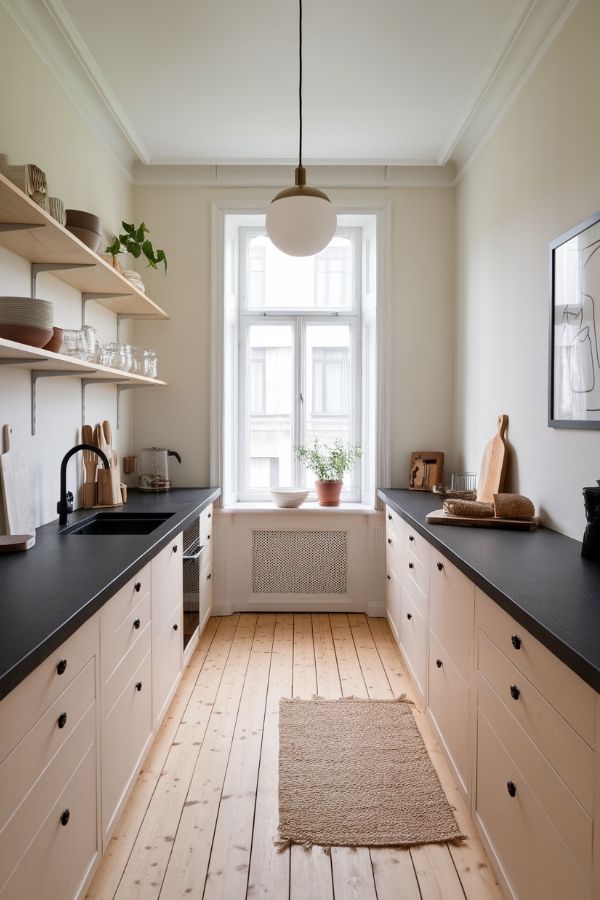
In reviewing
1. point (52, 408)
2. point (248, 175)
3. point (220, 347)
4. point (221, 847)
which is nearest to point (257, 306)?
point (220, 347)

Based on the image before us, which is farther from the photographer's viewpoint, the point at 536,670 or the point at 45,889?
the point at 536,670

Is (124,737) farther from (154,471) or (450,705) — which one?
(154,471)

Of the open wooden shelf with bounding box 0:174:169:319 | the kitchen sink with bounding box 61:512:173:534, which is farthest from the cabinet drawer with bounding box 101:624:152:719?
the open wooden shelf with bounding box 0:174:169:319

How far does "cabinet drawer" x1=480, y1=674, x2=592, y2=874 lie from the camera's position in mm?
1127

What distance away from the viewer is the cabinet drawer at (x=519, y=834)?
1206 mm

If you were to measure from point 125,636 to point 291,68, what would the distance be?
103 inches

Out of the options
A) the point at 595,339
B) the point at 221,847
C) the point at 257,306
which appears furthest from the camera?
the point at 257,306

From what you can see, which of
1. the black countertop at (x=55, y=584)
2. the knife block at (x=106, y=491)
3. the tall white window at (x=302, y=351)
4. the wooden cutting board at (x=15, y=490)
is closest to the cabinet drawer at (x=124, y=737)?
the black countertop at (x=55, y=584)

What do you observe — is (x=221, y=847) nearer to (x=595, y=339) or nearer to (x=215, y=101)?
(x=595, y=339)

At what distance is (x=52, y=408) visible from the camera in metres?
2.64

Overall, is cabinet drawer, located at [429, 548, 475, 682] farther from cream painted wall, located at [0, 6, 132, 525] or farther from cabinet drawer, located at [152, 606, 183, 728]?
cream painted wall, located at [0, 6, 132, 525]

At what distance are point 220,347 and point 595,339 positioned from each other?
97.5 inches

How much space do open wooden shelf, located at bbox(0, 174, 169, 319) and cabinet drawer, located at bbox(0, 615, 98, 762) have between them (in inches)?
49.3

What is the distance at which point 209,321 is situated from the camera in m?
3.95
